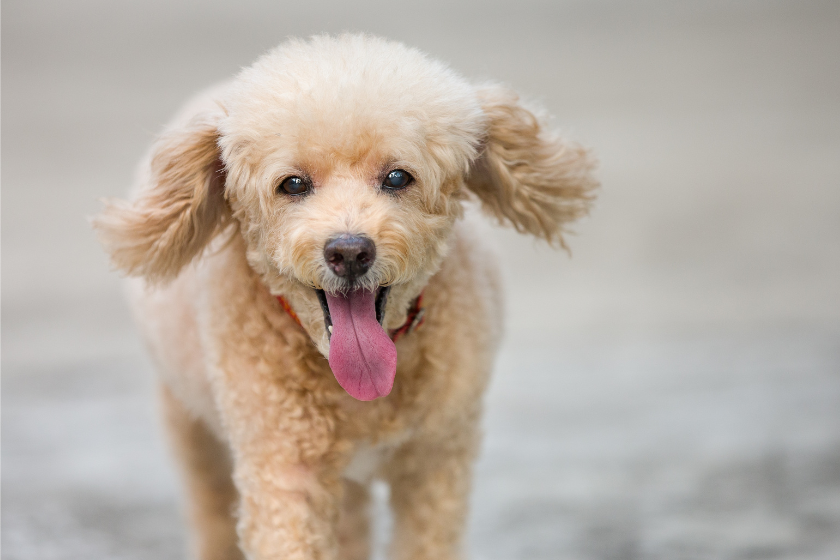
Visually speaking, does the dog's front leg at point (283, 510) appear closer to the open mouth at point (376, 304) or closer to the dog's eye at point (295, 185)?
the open mouth at point (376, 304)

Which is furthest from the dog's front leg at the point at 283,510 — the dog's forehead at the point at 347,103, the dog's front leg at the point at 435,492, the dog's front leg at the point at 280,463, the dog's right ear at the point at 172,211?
the dog's forehead at the point at 347,103

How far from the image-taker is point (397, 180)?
2.48 metres

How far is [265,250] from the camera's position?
258 centimetres

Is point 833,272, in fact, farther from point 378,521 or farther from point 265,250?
point 265,250

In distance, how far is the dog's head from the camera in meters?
2.38

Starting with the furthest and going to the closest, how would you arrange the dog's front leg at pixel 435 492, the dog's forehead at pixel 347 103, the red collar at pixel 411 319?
the dog's front leg at pixel 435 492 → the red collar at pixel 411 319 → the dog's forehead at pixel 347 103

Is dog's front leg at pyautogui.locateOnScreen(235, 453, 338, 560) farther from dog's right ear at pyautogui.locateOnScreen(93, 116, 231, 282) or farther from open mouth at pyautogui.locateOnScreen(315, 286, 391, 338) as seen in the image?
dog's right ear at pyautogui.locateOnScreen(93, 116, 231, 282)

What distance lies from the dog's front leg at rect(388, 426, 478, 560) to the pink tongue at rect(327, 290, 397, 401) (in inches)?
17.2

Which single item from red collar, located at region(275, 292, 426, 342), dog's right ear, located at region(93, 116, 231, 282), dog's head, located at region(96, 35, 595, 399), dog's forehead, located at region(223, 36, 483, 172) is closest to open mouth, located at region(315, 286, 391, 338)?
dog's head, located at region(96, 35, 595, 399)

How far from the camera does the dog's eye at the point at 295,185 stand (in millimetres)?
2459

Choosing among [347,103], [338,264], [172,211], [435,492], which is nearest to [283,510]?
[435,492]

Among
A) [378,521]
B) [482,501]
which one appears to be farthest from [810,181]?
[378,521]

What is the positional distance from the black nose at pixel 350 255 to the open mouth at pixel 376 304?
0.71 ft

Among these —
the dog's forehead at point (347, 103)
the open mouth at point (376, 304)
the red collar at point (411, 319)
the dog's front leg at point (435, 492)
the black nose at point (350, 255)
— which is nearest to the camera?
the black nose at point (350, 255)
